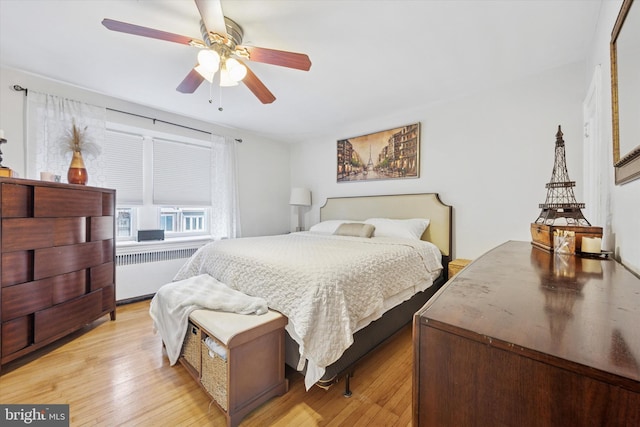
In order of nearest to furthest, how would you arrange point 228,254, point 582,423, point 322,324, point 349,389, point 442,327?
point 582,423
point 442,327
point 322,324
point 349,389
point 228,254

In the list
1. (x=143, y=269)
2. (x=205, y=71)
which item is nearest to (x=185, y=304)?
(x=205, y=71)

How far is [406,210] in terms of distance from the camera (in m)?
3.27

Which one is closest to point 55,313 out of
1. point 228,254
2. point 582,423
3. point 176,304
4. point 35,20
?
point 176,304

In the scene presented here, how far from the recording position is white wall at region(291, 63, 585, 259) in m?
2.33

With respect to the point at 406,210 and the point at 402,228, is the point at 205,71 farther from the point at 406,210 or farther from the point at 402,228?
the point at 406,210

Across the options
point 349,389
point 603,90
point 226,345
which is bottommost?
point 349,389

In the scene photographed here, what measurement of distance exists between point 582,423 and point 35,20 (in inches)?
125

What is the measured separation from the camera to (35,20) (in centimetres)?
174

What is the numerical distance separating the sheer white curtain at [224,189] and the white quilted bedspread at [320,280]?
1.36 metres

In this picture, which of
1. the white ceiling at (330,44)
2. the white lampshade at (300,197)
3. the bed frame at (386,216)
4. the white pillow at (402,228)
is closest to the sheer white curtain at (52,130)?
the white ceiling at (330,44)

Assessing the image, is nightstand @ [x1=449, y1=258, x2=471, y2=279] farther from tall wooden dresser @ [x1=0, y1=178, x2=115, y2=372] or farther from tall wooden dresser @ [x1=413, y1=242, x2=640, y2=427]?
tall wooden dresser @ [x1=0, y1=178, x2=115, y2=372]

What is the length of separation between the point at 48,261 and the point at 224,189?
2.13 meters

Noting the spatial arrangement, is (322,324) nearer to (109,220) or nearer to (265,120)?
(109,220)

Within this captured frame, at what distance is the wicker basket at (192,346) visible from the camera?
1.62 m
